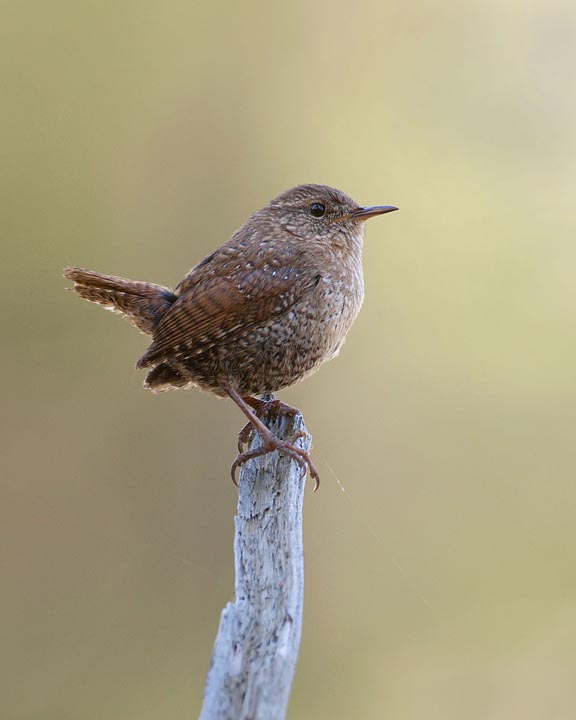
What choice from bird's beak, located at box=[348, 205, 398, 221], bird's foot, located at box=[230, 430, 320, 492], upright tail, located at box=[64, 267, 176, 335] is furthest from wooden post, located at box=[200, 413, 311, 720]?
bird's beak, located at box=[348, 205, 398, 221]

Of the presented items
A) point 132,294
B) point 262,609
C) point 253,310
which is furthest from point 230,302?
point 262,609

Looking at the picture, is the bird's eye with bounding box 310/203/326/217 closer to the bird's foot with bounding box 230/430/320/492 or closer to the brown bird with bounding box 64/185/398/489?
the brown bird with bounding box 64/185/398/489

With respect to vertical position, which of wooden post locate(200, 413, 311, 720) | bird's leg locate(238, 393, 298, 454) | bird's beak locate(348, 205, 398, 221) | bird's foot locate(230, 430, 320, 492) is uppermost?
bird's beak locate(348, 205, 398, 221)

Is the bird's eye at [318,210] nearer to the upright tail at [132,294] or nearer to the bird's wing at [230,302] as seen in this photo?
the bird's wing at [230,302]

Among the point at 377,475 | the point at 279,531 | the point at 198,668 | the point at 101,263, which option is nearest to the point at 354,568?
the point at 377,475

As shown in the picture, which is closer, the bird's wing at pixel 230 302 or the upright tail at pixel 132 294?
the bird's wing at pixel 230 302

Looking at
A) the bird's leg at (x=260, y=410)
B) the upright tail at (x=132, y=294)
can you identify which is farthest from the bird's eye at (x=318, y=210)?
the bird's leg at (x=260, y=410)
